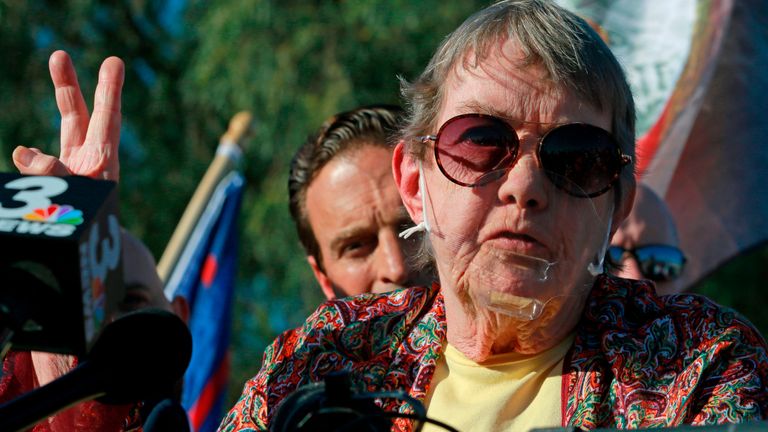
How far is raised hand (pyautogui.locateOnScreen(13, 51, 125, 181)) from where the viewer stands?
2.89 meters

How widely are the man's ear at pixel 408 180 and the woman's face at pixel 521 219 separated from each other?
0.18m

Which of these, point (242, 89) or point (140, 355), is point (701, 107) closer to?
point (140, 355)

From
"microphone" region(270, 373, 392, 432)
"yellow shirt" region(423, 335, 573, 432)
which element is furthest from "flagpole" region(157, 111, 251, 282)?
"microphone" region(270, 373, 392, 432)

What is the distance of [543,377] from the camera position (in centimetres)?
253

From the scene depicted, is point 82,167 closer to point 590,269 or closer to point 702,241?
point 590,269

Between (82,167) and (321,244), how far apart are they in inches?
48.1

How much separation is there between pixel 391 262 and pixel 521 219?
130 centimetres

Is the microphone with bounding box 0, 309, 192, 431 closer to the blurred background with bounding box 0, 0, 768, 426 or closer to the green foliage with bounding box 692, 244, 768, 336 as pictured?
the blurred background with bounding box 0, 0, 768, 426

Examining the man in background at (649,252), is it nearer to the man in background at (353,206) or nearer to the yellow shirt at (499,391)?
the man in background at (353,206)

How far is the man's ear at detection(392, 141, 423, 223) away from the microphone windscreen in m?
0.86

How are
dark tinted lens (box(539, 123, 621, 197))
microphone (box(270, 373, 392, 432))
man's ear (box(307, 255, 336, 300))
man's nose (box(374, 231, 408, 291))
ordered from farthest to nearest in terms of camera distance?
man's ear (box(307, 255, 336, 300)) < man's nose (box(374, 231, 408, 291)) < dark tinted lens (box(539, 123, 621, 197)) < microphone (box(270, 373, 392, 432))

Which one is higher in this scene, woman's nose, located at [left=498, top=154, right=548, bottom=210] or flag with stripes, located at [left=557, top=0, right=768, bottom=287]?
woman's nose, located at [left=498, top=154, right=548, bottom=210]

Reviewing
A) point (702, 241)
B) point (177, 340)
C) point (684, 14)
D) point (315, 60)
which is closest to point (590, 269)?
point (177, 340)

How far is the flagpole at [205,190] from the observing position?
5.95m
